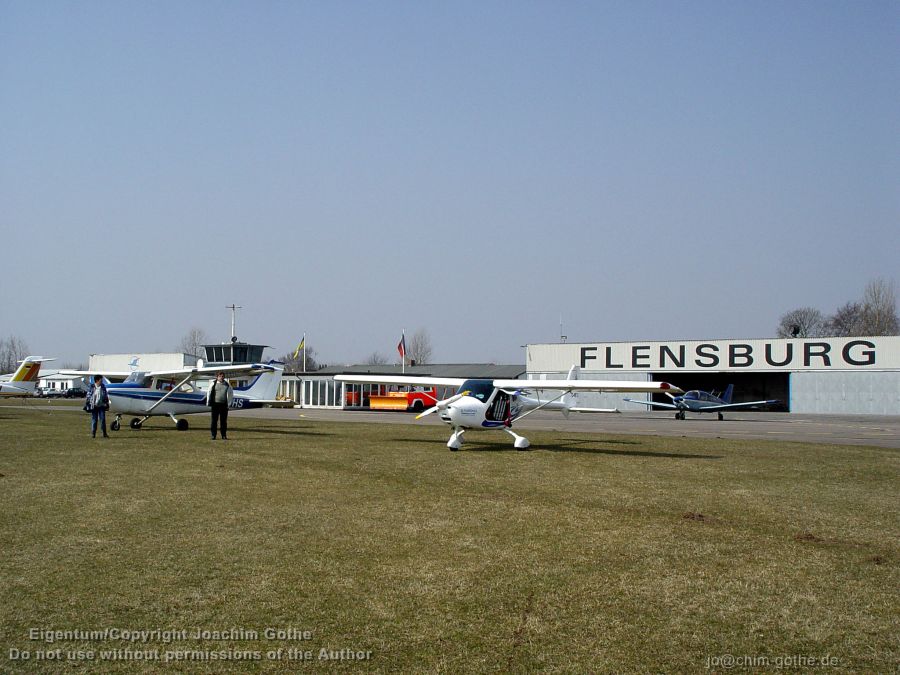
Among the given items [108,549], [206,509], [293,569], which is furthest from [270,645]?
[206,509]

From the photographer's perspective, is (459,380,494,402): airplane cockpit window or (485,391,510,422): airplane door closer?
(459,380,494,402): airplane cockpit window

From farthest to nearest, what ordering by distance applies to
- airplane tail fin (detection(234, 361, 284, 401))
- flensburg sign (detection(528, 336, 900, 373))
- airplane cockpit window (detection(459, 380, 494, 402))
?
flensburg sign (detection(528, 336, 900, 373)), airplane tail fin (detection(234, 361, 284, 401)), airplane cockpit window (detection(459, 380, 494, 402))

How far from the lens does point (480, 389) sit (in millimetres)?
18250

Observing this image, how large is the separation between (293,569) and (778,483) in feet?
30.8

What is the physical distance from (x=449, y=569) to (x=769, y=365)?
157ft

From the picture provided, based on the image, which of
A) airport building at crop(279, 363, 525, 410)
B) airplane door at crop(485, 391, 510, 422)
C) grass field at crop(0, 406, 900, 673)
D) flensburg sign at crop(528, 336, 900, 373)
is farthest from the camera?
airport building at crop(279, 363, 525, 410)

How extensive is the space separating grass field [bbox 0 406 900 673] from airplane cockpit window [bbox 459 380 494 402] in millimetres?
5214

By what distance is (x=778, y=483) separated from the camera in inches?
485

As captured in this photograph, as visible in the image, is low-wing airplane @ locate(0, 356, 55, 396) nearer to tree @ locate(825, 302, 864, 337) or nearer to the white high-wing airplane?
the white high-wing airplane

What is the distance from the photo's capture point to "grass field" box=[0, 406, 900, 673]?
15.1 ft

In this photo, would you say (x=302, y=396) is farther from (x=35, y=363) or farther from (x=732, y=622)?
(x=732, y=622)

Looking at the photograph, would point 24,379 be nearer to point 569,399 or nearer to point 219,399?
point 219,399

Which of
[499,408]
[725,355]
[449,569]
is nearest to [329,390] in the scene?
[725,355]

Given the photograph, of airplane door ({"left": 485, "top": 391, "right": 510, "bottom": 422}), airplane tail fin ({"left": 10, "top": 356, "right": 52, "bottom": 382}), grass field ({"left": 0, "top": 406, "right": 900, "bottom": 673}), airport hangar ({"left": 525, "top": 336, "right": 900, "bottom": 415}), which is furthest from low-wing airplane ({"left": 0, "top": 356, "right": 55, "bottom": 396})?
airport hangar ({"left": 525, "top": 336, "right": 900, "bottom": 415})
